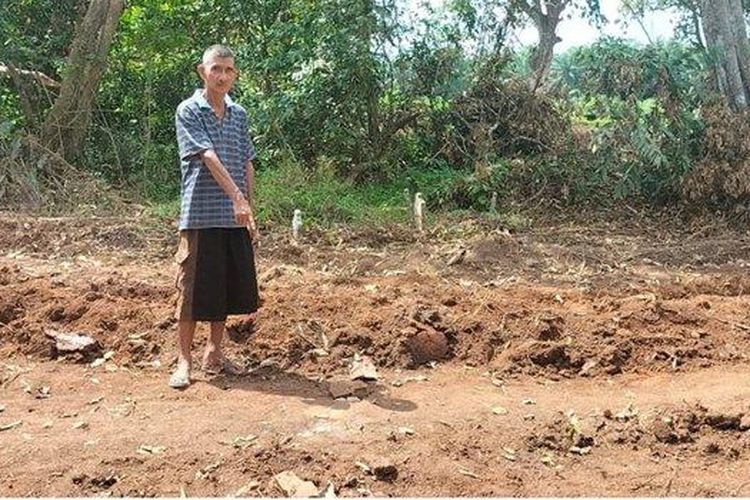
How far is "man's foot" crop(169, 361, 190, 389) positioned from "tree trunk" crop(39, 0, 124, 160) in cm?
723

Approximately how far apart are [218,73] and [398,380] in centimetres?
179

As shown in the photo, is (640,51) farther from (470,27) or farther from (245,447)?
(245,447)

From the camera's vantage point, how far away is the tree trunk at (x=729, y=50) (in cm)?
947

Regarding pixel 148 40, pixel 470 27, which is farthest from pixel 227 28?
pixel 470 27

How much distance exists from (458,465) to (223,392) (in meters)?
1.35

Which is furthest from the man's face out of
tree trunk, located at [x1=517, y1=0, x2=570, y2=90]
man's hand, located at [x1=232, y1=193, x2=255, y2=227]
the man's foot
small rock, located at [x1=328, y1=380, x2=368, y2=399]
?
tree trunk, located at [x1=517, y1=0, x2=570, y2=90]

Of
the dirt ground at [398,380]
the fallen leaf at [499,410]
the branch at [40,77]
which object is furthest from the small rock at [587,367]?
the branch at [40,77]

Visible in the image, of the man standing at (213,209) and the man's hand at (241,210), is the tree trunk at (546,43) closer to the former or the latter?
the man standing at (213,209)

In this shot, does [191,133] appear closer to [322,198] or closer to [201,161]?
[201,161]

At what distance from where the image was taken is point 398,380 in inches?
173

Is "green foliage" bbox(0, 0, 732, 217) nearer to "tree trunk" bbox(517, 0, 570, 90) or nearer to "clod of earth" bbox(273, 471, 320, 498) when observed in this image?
"tree trunk" bbox(517, 0, 570, 90)

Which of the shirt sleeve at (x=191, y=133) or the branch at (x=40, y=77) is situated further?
the branch at (x=40, y=77)

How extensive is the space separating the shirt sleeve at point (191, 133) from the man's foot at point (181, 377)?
41.7 inches

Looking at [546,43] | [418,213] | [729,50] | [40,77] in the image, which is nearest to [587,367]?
[418,213]
